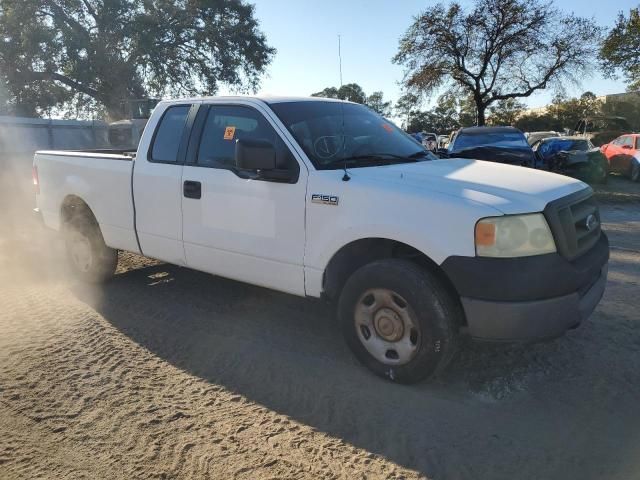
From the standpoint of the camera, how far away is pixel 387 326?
138 inches

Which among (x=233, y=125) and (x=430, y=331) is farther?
(x=233, y=125)

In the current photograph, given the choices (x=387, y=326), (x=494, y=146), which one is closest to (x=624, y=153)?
(x=494, y=146)

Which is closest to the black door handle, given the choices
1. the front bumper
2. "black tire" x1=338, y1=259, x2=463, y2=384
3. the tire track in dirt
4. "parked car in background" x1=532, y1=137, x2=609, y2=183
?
the tire track in dirt

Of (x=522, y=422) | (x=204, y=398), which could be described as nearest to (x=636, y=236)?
Answer: (x=522, y=422)

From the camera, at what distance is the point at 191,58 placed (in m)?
29.4

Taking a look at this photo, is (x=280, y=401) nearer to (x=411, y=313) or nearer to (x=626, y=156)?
(x=411, y=313)

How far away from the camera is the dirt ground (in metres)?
2.78

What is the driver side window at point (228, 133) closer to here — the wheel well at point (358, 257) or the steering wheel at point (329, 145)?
the steering wheel at point (329, 145)

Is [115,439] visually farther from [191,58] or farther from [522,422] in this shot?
[191,58]

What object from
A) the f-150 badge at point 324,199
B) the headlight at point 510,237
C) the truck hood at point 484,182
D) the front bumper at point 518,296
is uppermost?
the truck hood at point 484,182

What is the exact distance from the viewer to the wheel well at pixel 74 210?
18.8 feet

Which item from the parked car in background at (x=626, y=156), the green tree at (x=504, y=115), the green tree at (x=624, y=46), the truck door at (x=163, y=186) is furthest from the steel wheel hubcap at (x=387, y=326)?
the green tree at (x=504, y=115)

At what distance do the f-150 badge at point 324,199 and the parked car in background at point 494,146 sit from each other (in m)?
7.55

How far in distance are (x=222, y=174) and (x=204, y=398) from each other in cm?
172
